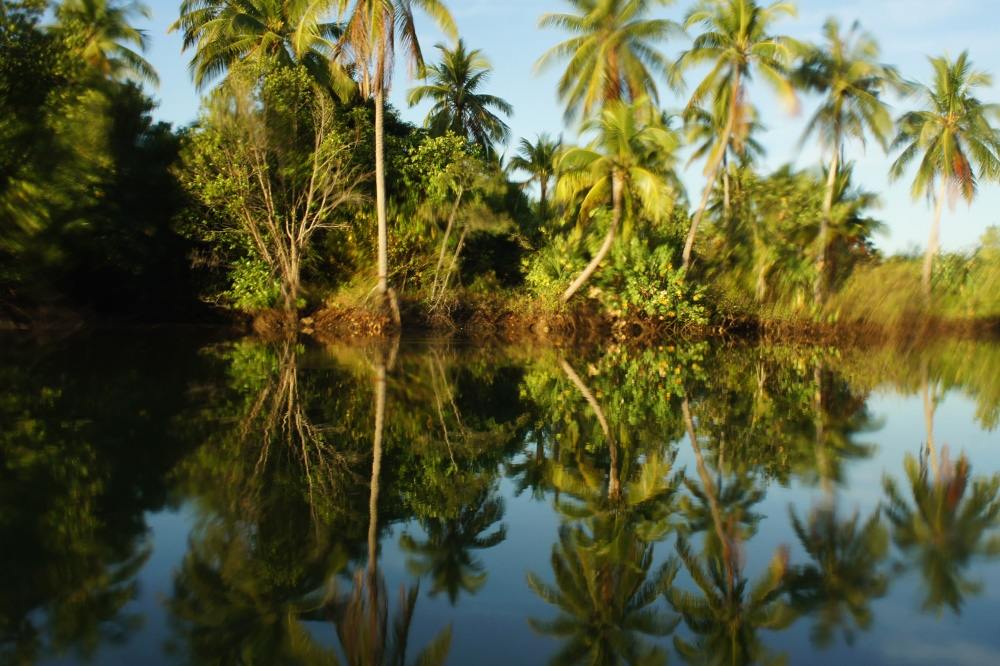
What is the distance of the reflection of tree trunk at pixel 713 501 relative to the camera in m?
4.54

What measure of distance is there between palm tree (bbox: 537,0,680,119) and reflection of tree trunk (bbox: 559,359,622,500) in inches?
563

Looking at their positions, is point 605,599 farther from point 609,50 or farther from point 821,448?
point 609,50

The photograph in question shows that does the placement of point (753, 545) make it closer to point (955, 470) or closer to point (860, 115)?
point (955, 470)

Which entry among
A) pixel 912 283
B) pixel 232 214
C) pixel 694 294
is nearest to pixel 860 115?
pixel 912 283

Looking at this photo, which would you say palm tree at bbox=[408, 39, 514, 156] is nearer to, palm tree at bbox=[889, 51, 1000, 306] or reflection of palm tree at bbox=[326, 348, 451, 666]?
palm tree at bbox=[889, 51, 1000, 306]

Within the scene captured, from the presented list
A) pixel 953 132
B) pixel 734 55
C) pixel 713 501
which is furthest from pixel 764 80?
pixel 713 501

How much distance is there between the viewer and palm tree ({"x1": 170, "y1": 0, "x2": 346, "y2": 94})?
2648 centimetres

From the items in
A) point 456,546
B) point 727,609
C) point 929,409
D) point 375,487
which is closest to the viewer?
point 727,609

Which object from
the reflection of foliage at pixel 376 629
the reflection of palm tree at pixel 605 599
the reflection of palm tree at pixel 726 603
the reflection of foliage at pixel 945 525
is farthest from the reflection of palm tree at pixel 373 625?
the reflection of foliage at pixel 945 525

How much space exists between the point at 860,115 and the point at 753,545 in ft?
86.6

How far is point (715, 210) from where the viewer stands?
32.4 m

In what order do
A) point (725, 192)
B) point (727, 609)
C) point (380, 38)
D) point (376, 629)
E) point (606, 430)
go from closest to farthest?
point (376, 629)
point (727, 609)
point (606, 430)
point (380, 38)
point (725, 192)

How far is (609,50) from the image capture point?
2681cm

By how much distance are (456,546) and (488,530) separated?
426mm
